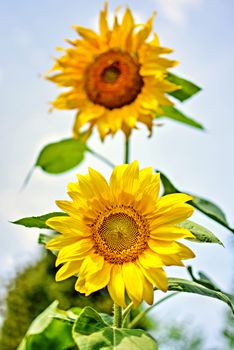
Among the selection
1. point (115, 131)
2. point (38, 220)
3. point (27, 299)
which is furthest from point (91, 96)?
point (27, 299)

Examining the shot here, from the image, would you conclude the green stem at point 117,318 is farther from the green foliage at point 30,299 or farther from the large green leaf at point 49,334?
the green foliage at point 30,299

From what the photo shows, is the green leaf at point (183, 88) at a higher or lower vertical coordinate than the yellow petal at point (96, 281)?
higher

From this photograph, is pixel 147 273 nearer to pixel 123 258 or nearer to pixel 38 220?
pixel 123 258

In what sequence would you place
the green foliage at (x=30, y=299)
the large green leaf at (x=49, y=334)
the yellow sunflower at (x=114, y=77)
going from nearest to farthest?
the large green leaf at (x=49, y=334)
the yellow sunflower at (x=114, y=77)
the green foliage at (x=30, y=299)

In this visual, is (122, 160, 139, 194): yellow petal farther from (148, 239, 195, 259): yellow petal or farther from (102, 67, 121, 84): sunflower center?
(102, 67, 121, 84): sunflower center

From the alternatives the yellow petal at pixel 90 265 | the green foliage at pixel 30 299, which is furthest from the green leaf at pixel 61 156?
the green foliage at pixel 30 299

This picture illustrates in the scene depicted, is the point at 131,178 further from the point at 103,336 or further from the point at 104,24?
the point at 104,24
